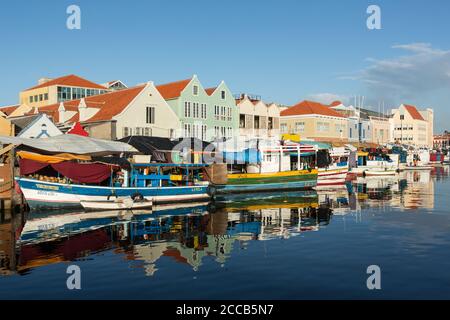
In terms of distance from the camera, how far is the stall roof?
38812 millimetres

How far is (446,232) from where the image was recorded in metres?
26.3

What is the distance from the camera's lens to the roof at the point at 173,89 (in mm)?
66312

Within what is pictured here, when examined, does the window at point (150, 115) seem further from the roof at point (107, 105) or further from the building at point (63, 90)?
the building at point (63, 90)

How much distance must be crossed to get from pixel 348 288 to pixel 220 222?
15.5 m

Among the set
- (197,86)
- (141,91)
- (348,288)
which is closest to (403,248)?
(348,288)

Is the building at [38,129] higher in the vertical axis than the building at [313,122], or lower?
lower

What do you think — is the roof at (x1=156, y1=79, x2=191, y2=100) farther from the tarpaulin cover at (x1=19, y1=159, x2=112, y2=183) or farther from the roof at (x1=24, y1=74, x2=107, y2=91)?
the tarpaulin cover at (x1=19, y1=159, x2=112, y2=183)

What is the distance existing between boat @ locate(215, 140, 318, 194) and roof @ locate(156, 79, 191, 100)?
15.6 m

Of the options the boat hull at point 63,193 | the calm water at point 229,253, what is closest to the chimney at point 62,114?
the boat hull at point 63,193

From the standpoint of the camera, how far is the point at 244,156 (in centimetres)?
5238

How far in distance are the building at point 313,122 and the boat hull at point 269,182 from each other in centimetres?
3749

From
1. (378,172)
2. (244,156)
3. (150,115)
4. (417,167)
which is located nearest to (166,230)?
(244,156)

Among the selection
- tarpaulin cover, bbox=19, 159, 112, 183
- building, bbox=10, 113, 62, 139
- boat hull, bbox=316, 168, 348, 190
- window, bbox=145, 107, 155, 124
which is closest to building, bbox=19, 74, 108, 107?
window, bbox=145, 107, 155, 124

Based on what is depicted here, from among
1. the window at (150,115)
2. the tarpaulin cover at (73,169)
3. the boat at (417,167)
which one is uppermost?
the window at (150,115)
